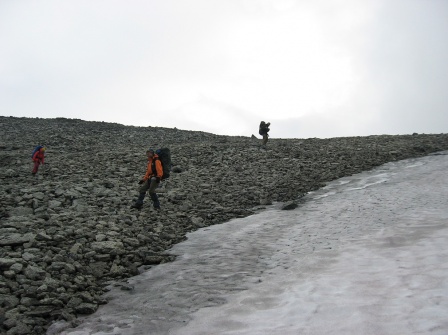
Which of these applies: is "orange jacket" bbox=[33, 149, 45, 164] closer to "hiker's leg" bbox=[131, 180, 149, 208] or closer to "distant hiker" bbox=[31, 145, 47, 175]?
"distant hiker" bbox=[31, 145, 47, 175]

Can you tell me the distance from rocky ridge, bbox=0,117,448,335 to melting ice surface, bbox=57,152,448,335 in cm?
73

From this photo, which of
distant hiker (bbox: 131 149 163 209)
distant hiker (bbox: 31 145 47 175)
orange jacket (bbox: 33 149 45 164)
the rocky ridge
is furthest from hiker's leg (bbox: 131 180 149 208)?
orange jacket (bbox: 33 149 45 164)

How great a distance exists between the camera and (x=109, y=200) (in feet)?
42.3

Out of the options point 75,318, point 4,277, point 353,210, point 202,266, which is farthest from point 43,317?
point 353,210

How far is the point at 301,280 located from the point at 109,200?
8216 millimetres

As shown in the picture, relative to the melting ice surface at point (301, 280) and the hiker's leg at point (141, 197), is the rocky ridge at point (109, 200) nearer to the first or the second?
the hiker's leg at point (141, 197)

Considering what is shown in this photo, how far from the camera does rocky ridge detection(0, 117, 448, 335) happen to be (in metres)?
6.70

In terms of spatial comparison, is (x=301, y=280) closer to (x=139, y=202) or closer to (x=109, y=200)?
(x=139, y=202)

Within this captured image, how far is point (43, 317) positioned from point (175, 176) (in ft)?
40.0

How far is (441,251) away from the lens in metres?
7.31

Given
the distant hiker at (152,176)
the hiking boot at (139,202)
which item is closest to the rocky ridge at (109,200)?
the hiking boot at (139,202)

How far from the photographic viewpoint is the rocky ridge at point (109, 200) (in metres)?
6.70

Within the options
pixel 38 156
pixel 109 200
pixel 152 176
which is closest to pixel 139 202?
pixel 152 176

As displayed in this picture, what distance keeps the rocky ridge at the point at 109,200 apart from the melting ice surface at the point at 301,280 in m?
0.73
